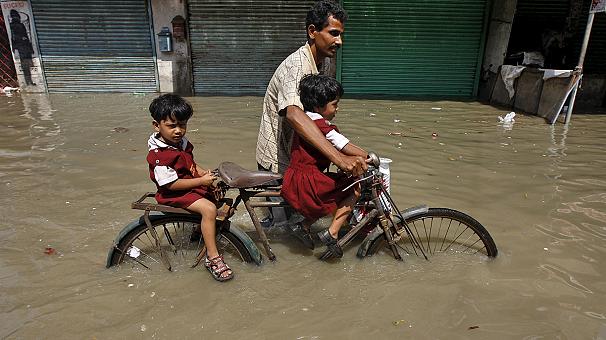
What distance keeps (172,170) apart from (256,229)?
72 cm

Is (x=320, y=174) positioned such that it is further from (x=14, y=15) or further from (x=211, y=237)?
(x=14, y=15)

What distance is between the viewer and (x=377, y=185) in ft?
8.85

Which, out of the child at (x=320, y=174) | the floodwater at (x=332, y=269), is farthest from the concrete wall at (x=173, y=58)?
the child at (x=320, y=174)

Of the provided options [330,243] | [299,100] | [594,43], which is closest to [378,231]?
[330,243]

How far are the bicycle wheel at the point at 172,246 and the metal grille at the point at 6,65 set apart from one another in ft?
34.6

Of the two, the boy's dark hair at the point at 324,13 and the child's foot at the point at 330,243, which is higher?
the boy's dark hair at the point at 324,13

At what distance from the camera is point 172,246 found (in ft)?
10.1

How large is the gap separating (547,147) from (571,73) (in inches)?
88.0

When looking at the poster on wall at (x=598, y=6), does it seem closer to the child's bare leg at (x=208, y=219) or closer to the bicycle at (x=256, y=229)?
the bicycle at (x=256, y=229)

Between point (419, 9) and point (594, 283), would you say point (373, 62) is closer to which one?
point (419, 9)

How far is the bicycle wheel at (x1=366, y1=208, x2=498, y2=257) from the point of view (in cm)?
283

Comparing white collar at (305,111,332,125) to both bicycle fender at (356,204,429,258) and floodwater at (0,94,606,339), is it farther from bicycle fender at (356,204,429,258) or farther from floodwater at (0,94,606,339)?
floodwater at (0,94,606,339)

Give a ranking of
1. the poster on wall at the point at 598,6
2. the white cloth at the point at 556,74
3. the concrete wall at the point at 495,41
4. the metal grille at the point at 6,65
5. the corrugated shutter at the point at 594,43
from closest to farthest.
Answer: the poster on wall at the point at 598,6
the white cloth at the point at 556,74
the concrete wall at the point at 495,41
the corrugated shutter at the point at 594,43
the metal grille at the point at 6,65

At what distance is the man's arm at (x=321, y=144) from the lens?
8.05 ft
